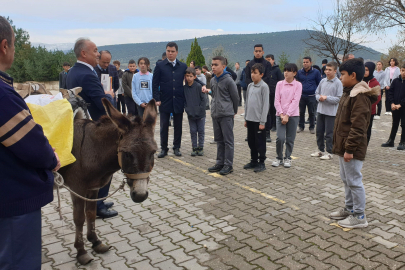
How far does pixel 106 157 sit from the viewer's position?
3.35 metres

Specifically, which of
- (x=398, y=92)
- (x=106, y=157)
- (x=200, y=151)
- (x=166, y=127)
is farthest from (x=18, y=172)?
(x=398, y=92)

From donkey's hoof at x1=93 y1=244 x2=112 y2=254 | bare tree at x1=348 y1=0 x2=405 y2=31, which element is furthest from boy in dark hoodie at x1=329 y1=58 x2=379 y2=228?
bare tree at x1=348 y1=0 x2=405 y2=31

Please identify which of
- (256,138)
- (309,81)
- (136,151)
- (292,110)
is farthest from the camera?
(309,81)

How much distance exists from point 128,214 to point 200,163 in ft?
9.92

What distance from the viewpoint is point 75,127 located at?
140 inches

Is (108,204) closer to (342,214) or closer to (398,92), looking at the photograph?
(342,214)

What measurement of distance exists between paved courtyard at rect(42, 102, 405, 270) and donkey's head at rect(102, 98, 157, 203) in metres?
1.10

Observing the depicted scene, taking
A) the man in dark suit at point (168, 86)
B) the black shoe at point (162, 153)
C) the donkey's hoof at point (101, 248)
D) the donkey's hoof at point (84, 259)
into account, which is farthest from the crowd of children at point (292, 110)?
the donkey's hoof at point (84, 259)

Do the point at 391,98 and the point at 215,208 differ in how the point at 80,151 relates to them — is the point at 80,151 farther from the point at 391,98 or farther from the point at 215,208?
the point at 391,98

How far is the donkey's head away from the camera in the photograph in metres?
2.91

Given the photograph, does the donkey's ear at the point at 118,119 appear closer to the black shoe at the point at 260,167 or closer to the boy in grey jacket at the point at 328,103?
the black shoe at the point at 260,167

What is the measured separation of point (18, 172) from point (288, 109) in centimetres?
604

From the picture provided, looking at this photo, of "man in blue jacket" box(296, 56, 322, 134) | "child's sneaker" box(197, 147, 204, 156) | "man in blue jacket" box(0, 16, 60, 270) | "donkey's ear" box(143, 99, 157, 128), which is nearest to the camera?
"man in blue jacket" box(0, 16, 60, 270)

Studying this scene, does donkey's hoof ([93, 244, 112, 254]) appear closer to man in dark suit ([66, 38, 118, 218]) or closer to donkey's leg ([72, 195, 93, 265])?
donkey's leg ([72, 195, 93, 265])
